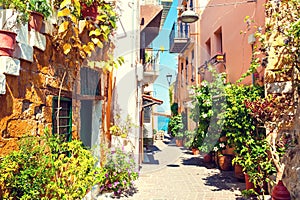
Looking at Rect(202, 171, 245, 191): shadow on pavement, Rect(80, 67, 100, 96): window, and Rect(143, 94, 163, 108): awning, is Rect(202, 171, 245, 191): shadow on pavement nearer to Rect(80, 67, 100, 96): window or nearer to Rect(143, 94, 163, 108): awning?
Rect(80, 67, 100, 96): window

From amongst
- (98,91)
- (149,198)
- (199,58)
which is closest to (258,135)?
(149,198)

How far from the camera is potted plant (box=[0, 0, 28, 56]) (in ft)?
8.02

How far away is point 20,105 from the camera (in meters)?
2.84

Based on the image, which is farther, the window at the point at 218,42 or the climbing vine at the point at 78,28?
the window at the point at 218,42

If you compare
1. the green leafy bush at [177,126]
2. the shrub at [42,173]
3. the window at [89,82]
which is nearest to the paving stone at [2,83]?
the shrub at [42,173]

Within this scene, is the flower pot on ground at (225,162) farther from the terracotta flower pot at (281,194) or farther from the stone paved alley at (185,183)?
the terracotta flower pot at (281,194)

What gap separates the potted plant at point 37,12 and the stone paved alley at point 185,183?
4.16 m

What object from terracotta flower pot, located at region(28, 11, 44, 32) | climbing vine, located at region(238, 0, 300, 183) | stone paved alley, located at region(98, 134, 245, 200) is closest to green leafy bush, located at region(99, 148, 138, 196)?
stone paved alley, located at region(98, 134, 245, 200)

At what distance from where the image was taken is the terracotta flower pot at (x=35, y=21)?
115 inches

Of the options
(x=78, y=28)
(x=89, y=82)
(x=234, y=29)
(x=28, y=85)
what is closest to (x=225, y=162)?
(x=234, y=29)

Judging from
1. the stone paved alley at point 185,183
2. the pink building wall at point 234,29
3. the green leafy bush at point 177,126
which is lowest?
the stone paved alley at point 185,183

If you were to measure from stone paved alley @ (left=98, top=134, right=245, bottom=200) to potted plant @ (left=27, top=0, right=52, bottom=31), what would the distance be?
164 inches

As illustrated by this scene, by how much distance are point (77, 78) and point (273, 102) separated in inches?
166

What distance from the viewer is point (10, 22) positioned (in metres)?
2.63
